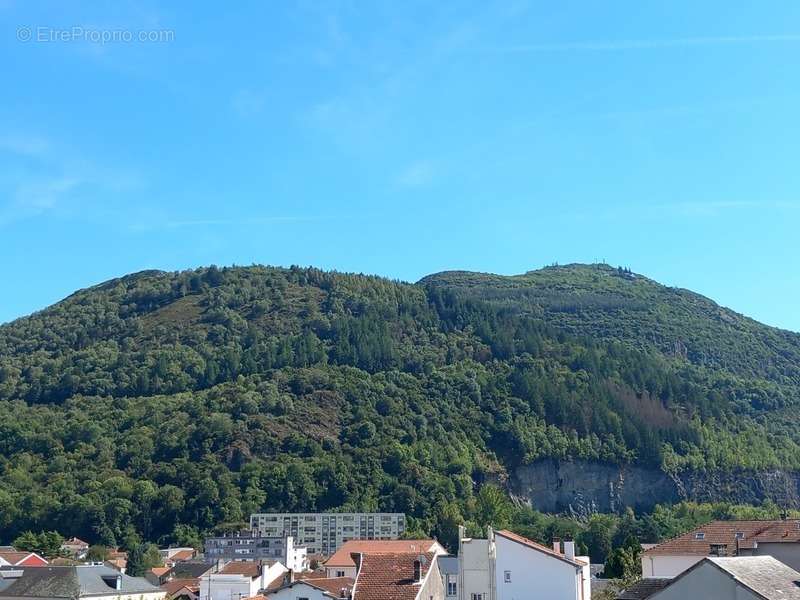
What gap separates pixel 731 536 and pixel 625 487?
5218 inches

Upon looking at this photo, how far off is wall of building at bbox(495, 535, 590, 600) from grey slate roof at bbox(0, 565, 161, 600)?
94.3ft

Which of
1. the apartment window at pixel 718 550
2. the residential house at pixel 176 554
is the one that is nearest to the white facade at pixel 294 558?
the residential house at pixel 176 554

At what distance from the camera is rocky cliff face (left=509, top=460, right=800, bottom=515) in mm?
180625

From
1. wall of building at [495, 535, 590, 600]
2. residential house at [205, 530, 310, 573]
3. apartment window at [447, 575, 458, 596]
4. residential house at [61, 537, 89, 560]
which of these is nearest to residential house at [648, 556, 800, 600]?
wall of building at [495, 535, 590, 600]

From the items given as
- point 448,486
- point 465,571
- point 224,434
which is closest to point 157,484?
point 224,434

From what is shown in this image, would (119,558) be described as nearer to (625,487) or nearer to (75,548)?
(75,548)

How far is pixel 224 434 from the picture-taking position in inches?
7042

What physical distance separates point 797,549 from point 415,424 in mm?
144513

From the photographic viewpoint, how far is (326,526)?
519ft

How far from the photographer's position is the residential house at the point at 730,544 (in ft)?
161

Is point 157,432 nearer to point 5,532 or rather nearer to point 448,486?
point 5,532

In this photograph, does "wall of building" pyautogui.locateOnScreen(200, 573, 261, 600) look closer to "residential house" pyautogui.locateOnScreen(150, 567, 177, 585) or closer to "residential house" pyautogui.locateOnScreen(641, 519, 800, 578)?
"residential house" pyautogui.locateOnScreen(641, 519, 800, 578)

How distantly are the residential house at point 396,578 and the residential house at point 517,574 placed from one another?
688cm

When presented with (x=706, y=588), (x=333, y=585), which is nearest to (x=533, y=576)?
(x=333, y=585)
